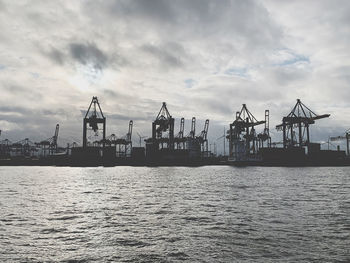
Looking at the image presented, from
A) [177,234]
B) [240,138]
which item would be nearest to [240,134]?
[240,138]

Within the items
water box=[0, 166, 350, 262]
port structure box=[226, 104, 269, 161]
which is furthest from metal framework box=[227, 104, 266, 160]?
water box=[0, 166, 350, 262]

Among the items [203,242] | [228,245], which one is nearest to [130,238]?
[203,242]

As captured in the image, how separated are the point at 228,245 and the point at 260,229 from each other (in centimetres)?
337

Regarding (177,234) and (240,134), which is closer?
(177,234)

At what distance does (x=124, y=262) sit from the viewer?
9.88m

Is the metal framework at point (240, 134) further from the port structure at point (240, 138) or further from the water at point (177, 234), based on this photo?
the water at point (177, 234)

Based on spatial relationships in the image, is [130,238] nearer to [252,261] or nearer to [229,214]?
[252,261]

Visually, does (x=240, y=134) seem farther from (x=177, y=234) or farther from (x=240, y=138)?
(x=177, y=234)

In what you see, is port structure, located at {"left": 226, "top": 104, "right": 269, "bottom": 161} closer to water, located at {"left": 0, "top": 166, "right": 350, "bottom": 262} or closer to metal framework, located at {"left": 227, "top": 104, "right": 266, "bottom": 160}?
metal framework, located at {"left": 227, "top": 104, "right": 266, "bottom": 160}

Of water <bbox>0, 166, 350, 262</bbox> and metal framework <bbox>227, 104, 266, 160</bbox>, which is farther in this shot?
metal framework <bbox>227, 104, 266, 160</bbox>

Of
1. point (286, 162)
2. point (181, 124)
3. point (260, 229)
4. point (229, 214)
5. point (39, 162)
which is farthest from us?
point (181, 124)

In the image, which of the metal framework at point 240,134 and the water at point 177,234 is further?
the metal framework at point 240,134

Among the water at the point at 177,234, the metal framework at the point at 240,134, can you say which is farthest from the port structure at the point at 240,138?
the water at the point at 177,234

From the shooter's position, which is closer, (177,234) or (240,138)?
(177,234)
